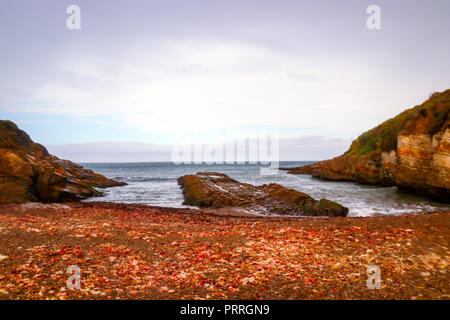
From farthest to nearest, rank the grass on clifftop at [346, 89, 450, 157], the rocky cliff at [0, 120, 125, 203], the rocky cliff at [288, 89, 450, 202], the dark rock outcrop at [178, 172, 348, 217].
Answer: the grass on clifftop at [346, 89, 450, 157] → the rocky cliff at [288, 89, 450, 202] → the dark rock outcrop at [178, 172, 348, 217] → the rocky cliff at [0, 120, 125, 203]

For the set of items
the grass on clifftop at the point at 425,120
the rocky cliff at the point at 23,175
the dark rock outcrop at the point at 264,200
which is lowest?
the dark rock outcrop at the point at 264,200

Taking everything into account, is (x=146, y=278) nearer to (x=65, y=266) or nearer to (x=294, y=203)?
(x=65, y=266)

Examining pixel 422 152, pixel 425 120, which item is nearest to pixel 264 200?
pixel 422 152

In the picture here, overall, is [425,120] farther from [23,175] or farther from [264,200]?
[23,175]

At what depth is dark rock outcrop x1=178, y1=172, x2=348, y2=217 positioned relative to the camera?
19.0 meters

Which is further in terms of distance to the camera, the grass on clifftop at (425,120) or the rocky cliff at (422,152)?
the grass on clifftop at (425,120)

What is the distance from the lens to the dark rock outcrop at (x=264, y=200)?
62.3 ft

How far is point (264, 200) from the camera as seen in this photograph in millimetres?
21625

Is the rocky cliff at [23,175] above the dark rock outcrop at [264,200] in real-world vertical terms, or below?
above

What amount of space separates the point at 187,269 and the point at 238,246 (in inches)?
95.9

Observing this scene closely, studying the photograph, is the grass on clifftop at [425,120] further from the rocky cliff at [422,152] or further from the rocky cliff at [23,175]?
the rocky cliff at [23,175]

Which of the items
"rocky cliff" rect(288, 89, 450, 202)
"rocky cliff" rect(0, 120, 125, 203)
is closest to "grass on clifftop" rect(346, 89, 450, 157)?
"rocky cliff" rect(288, 89, 450, 202)

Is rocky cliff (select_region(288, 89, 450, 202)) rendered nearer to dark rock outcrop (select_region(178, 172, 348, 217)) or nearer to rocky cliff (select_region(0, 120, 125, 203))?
dark rock outcrop (select_region(178, 172, 348, 217))

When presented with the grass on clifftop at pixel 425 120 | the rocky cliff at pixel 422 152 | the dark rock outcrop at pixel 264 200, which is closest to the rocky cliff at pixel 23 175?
the dark rock outcrop at pixel 264 200
